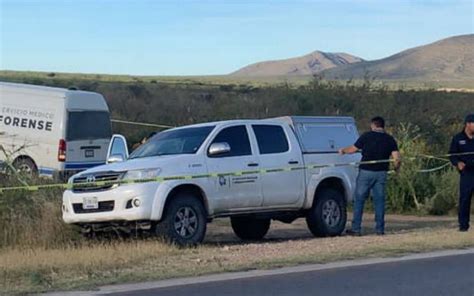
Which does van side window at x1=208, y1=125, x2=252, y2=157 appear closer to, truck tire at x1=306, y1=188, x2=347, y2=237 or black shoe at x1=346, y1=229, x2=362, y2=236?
truck tire at x1=306, y1=188, x2=347, y2=237

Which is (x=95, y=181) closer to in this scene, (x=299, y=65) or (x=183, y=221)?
(x=183, y=221)

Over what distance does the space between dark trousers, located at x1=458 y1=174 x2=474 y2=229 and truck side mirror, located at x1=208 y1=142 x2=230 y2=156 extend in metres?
4.17

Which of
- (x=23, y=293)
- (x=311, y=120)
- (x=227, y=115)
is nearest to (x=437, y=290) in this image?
(x=23, y=293)

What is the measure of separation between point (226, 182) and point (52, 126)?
33.6ft

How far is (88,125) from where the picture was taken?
83.9 ft

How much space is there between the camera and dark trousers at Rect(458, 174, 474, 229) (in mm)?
17203

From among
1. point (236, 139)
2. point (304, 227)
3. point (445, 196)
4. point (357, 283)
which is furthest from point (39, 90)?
point (357, 283)

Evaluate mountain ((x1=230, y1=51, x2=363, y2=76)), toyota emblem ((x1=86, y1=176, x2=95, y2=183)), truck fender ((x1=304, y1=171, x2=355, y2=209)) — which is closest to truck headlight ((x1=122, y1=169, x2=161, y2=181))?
toyota emblem ((x1=86, y1=176, x2=95, y2=183))

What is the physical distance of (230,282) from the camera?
11.9 meters

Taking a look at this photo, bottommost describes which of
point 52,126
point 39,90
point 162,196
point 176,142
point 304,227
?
point 304,227

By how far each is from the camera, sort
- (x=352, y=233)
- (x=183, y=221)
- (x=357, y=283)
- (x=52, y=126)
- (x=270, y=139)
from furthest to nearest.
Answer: (x=52, y=126), (x=352, y=233), (x=270, y=139), (x=183, y=221), (x=357, y=283)

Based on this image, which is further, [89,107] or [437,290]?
[89,107]

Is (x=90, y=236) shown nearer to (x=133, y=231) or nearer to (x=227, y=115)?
(x=133, y=231)

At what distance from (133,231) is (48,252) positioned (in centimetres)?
162
